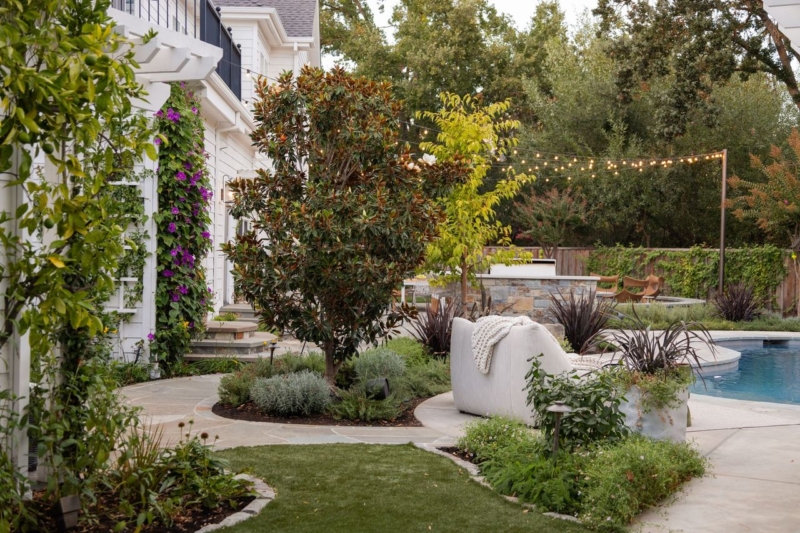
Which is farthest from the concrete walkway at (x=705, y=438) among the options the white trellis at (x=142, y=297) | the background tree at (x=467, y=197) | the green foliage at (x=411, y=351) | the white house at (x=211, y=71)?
the background tree at (x=467, y=197)

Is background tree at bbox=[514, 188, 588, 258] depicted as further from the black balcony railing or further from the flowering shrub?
the flowering shrub

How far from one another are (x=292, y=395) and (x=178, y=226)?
3.00 meters

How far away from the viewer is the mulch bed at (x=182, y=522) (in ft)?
12.4

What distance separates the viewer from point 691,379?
558cm

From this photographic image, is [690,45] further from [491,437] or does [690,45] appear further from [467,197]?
[491,437]

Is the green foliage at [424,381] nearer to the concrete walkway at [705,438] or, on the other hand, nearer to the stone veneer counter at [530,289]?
the concrete walkway at [705,438]

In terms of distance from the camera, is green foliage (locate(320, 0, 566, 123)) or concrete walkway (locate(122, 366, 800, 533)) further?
green foliage (locate(320, 0, 566, 123))

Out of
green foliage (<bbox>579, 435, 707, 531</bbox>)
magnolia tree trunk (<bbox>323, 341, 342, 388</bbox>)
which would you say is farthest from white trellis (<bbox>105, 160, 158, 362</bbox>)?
green foliage (<bbox>579, 435, 707, 531</bbox>)

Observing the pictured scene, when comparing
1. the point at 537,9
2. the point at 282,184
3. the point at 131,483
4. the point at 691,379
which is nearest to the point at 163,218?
the point at 282,184

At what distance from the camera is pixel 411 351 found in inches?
382

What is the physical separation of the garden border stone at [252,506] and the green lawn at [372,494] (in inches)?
1.8

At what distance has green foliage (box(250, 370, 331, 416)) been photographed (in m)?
6.89

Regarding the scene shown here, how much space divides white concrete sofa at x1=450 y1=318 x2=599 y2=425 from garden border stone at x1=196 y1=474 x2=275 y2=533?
2.19 meters

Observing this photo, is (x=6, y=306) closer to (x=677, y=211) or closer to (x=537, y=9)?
(x=677, y=211)
